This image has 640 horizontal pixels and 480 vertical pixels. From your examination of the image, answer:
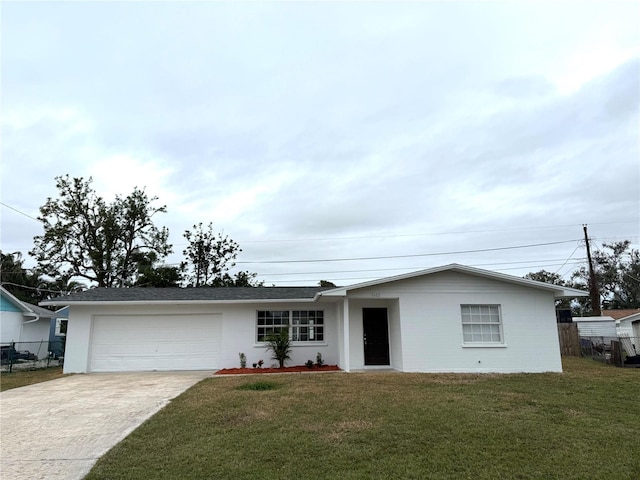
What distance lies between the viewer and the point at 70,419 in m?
7.49

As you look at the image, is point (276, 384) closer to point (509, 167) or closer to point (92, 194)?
point (509, 167)

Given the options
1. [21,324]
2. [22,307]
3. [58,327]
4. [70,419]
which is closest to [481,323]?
[70,419]

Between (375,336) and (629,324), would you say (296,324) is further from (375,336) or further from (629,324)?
(629,324)

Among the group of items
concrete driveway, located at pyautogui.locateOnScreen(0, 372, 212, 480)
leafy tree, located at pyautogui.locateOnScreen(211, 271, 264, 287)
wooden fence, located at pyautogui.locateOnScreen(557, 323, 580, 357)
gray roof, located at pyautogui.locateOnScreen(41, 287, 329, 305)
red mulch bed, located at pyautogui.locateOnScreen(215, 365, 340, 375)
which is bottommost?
concrete driveway, located at pyautogui.locateOnScreen(0, 372, 212, 480)

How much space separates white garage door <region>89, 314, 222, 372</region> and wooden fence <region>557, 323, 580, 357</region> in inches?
649

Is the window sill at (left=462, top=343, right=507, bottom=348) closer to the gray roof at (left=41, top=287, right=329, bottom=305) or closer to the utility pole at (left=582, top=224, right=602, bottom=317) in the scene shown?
the gray roof at (left=41, top=287, right=329, bottom=305)

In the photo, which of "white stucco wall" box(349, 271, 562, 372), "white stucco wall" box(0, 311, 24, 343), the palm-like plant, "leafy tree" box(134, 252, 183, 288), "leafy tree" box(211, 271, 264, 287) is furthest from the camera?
"leafy tree" box(211, 271, 264, 287)

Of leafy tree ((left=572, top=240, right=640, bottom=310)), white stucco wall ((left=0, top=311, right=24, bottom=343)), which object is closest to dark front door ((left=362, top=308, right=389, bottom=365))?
white stucco wall ((left=0, top=311, right=24, bottom=343))

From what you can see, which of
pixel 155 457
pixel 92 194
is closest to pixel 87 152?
pixel 155 457

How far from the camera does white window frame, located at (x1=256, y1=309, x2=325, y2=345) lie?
1585cm

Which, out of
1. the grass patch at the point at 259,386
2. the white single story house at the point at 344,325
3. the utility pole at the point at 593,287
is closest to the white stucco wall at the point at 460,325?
the white single story house at the point at 344,325

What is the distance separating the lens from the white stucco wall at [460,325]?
521 inches

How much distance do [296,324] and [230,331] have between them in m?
2.46

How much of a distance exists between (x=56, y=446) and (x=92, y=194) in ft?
99.5
